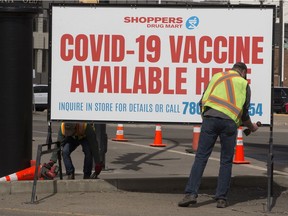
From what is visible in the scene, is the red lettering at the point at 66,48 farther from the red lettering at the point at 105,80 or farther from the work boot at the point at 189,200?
the work boot at the point at 189,200

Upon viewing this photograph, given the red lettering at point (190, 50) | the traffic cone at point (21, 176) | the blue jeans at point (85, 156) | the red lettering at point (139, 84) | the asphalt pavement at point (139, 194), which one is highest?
the red lettering at point (190, 50)

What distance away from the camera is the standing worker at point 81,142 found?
40.6 feet

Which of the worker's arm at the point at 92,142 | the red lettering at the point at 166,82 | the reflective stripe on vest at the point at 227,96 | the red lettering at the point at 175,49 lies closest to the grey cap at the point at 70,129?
the worker's arm at the point at 92,142

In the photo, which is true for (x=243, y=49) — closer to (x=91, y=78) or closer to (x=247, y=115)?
(x=247, y=115)

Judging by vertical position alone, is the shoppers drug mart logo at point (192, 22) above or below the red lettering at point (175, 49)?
above

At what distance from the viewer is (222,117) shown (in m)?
10.1

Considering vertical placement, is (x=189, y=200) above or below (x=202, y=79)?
below

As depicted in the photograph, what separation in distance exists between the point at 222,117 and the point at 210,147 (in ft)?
1.32

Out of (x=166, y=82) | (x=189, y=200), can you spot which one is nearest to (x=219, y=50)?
(x=166, y=82)

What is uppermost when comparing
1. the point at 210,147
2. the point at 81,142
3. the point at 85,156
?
Answer: the point at 210,147

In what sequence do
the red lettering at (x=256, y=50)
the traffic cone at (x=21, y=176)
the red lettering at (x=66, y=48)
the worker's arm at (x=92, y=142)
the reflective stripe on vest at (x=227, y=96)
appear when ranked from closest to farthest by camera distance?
the reflective stripe on vest at (x=227, y=96), the red lettering at (x=256, y=50), the red lettering at (x=66, y=48), the traffic cone at (x=21, y=176), the worker's arm at (x=92, y=142)

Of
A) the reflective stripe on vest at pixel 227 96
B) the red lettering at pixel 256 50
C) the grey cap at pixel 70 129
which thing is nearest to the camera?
the reflective stripe on vest at pixel 227 96

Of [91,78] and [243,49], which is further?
[91,78]

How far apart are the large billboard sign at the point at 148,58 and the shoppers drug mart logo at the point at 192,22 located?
0.01 meters
